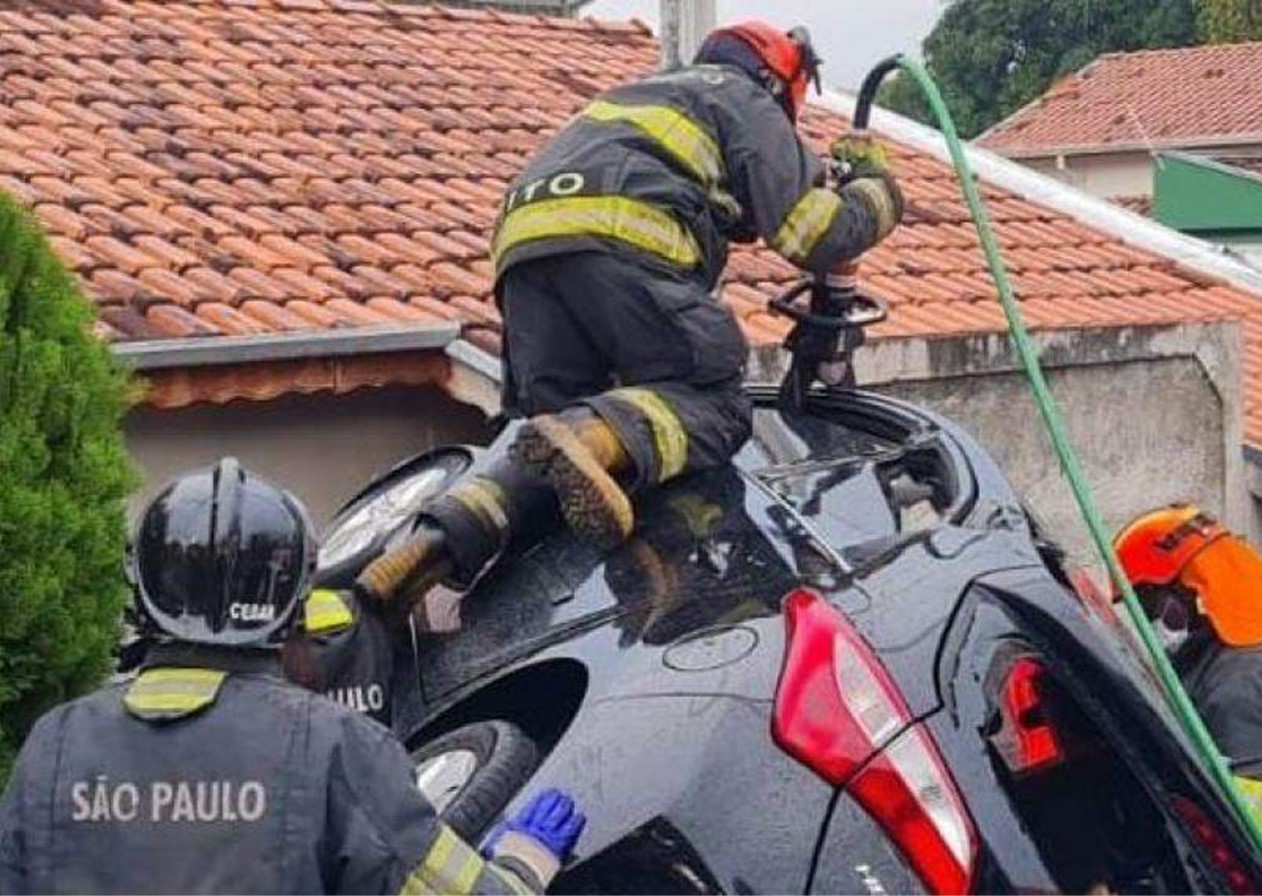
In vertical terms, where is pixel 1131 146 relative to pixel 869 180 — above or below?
below

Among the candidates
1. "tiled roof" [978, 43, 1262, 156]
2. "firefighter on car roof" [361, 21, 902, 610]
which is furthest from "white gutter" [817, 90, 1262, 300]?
"tiled roof" [978, 43, 1262, 156]

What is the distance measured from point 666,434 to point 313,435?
4401mm

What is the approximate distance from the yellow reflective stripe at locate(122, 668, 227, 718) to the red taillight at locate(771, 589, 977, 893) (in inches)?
27.3

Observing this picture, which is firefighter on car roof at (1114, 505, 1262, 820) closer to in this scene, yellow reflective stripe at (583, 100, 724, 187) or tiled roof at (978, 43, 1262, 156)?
yellow reflective stripe at (583, 100, 724, 187)

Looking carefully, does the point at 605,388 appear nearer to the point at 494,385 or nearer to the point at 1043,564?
the point at 1043,564

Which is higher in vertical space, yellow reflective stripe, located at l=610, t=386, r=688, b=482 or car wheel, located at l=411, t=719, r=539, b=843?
yellow reflective stripe, located at l=610, t=386, r=688, b=482

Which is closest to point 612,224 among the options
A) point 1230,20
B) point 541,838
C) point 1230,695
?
point 541,838

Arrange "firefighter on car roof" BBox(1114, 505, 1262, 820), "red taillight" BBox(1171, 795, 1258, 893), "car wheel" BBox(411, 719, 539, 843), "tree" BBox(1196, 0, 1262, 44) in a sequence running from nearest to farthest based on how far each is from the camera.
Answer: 1. "car wheel" BBox(411, 719, 539, 843)
2. "red taillight" BBox(1171, 795, 1258, 893)
3. "firefighter on car roof" BBox(1114, 505, 1262, 820)
4. "tree" BBox(1196, 0, 1262, 44)

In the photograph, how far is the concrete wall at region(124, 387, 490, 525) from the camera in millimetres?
7465

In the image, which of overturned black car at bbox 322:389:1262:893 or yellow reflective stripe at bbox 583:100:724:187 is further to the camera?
yellow reflective stripe at bbox 583:100:724:187

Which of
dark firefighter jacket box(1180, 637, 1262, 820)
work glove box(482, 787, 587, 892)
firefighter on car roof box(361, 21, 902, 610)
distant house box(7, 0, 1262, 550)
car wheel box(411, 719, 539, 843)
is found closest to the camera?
work glove box(482, 787, 587, 892)

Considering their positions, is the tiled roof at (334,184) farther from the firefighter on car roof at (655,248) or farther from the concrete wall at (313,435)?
the firefighter on car roof at (655,248)

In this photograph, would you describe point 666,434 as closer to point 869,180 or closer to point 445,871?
point 869,180

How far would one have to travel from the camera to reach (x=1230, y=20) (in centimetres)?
4575
